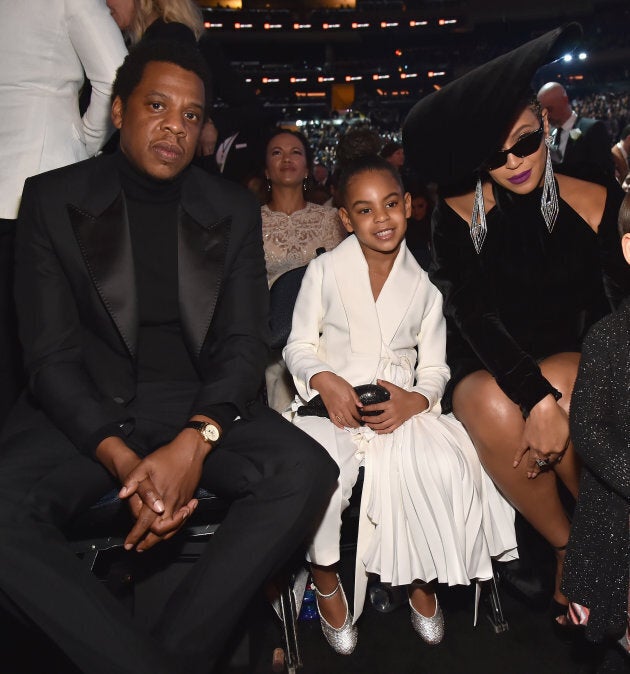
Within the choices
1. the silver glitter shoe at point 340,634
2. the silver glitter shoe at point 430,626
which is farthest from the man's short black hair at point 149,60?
the silver glitter shoe at point 430,626

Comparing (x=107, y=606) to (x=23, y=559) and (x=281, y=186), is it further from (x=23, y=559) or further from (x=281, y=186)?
(x=281, y=186)

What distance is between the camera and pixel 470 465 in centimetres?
246

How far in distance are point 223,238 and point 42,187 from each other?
65cm

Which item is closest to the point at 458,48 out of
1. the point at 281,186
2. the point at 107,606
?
the point at 281,186

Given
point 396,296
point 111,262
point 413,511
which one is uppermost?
point 111,262

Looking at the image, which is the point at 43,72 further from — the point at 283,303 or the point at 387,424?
the point at 387,424

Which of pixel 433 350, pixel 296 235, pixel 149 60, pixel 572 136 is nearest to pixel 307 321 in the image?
pixel 433 350

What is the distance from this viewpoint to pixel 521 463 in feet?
7.84

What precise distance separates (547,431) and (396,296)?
0.85 metres

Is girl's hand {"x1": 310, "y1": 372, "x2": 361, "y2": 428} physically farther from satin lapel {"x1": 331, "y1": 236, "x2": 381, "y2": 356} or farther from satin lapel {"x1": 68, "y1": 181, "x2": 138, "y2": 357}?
satin lapel {"x1": 68, "y1": 181, "x2": 138, "y2": 357}

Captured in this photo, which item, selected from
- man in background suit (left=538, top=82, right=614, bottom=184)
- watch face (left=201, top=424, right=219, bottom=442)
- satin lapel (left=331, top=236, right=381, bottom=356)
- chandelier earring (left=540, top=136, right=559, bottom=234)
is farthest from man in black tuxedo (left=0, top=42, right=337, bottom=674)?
man in background suit (left=538, top=82, right=614, bottom=184)

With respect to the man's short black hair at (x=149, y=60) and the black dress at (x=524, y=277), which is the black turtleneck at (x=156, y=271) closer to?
the man's short black hair at (x=149, y=60)

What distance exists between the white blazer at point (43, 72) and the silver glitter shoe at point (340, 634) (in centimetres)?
192

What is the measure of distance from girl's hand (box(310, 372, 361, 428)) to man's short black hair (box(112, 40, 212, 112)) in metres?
1.25
